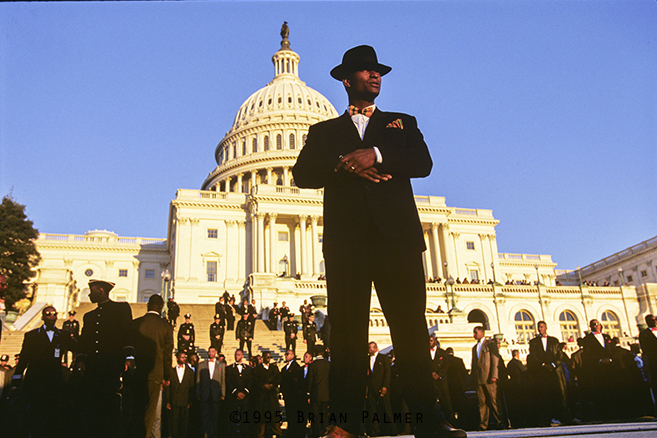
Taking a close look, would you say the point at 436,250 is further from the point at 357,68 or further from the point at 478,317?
the point at 357,68

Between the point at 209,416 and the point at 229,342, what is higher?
the point at 229,342

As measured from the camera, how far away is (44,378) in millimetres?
9516

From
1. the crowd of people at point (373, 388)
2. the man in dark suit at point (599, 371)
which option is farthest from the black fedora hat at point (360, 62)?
the man in dark suit at point (599, 371)

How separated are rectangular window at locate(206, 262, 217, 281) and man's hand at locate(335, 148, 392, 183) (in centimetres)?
5877

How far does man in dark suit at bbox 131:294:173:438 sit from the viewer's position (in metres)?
8.52

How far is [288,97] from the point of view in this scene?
10081 centimetres

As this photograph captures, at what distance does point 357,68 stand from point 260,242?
189ft

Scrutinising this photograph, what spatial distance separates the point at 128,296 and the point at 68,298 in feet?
122

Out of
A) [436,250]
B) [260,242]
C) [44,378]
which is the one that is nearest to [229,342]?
[44,378]

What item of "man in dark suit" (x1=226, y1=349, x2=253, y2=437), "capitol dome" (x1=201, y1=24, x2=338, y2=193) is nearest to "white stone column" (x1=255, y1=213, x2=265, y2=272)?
"capitol dome" (x1=201, y1=24, x2=338, y2=193)

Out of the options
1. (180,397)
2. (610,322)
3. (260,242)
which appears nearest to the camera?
(180,397)

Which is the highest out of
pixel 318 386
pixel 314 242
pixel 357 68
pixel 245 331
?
pixel 314 242

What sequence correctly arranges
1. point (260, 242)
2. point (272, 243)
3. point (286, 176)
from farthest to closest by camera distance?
point (286, 176)
point (272, 243)
point (260, 242)

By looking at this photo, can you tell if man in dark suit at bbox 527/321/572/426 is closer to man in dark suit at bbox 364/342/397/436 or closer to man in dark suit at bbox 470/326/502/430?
man in dark suit at bbox 470/326/502/430
